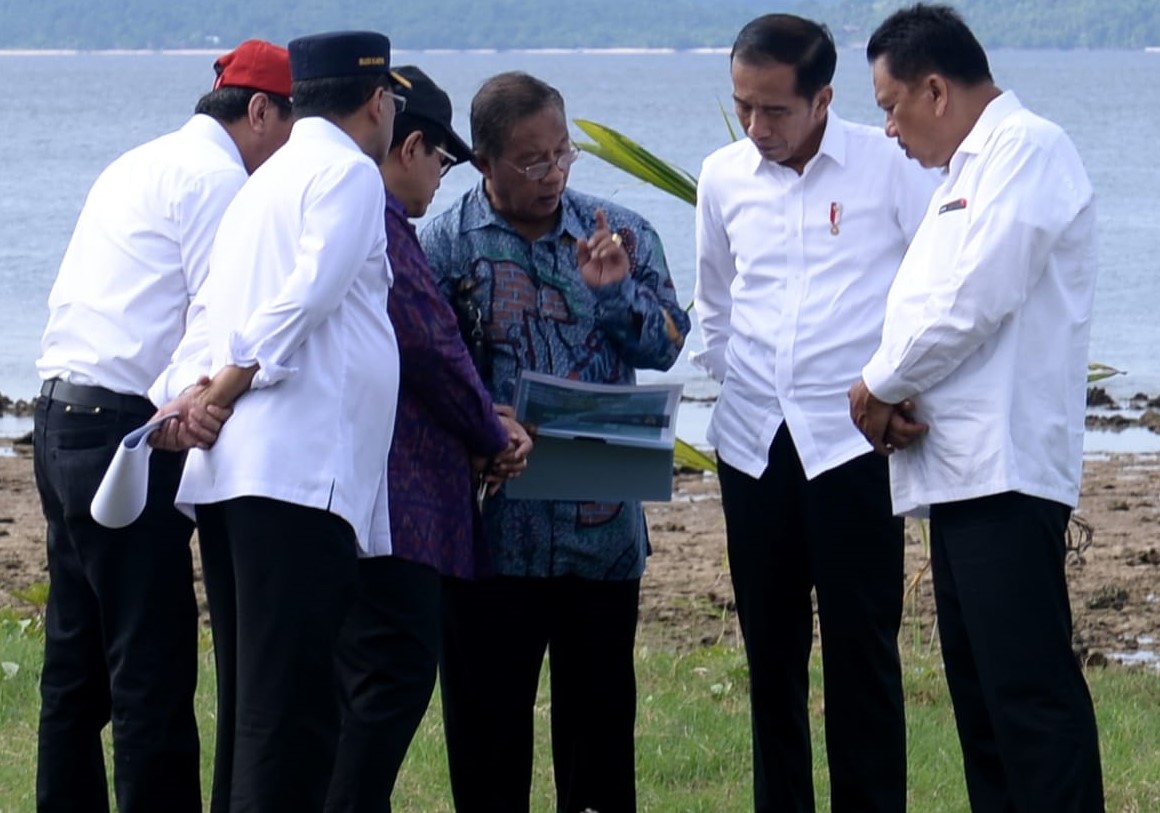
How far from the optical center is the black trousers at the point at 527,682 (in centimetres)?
492

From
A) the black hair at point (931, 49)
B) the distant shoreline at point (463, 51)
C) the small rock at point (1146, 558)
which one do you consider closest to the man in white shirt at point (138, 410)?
the black hair at point (931, 49)

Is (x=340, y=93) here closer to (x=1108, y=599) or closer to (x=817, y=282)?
(x=817, y=282)

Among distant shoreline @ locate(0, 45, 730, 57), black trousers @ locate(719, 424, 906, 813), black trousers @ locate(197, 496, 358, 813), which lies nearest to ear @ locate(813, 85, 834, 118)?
black trousers @ locate(719, 424, 906, 813)

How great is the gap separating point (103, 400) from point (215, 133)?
68 centimetres

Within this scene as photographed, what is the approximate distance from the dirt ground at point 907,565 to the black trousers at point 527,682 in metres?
3.24

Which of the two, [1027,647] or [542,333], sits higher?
[542,333]

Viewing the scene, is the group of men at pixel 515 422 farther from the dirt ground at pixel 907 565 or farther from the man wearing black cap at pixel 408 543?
the dirt ground at pixel 907 565

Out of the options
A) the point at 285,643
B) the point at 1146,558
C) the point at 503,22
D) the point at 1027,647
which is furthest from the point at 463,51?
the point at 285,643

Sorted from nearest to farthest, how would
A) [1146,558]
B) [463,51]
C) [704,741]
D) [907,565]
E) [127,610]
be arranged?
[127,610], [704,741], [907,565], [1146,558], [463,51]

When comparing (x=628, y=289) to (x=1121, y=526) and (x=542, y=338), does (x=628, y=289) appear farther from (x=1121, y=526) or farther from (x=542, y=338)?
(x=1121, y=526)

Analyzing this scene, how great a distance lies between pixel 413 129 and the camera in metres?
4.55

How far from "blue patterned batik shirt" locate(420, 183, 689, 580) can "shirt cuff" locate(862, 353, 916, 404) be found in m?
0.63

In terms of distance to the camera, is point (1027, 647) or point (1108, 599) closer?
point (1027, 647)

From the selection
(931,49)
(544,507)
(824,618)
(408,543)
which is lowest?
(824,618)
